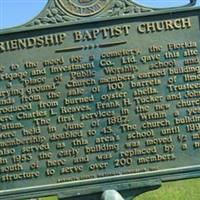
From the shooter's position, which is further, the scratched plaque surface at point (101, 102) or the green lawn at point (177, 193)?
the green lawn at point (177, 193)

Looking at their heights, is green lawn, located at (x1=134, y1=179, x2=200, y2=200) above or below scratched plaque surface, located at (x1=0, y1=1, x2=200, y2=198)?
below

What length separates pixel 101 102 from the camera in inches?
365

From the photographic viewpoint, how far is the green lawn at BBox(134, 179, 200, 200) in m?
13.8

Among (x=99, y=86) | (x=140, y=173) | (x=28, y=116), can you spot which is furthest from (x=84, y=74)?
(x=140, y=173)

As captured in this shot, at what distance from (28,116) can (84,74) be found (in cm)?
96

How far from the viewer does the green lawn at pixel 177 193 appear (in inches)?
541

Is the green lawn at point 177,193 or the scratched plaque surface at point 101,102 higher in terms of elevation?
the scratched plaque surface at point 101,102

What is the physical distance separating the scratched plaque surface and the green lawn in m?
4.60

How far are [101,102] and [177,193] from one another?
5391mm

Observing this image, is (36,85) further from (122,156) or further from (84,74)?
(122,156)

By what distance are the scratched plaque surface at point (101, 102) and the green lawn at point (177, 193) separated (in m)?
4.60

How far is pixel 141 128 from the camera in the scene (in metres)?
9.23

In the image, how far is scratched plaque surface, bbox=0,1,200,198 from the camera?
9.23 meters

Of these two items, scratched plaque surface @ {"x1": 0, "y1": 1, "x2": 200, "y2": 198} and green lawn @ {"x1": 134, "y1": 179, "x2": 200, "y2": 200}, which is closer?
scratched plaque surface @ {"x1": 0, "y1": 1, "x2": 200, "y2": 198}
